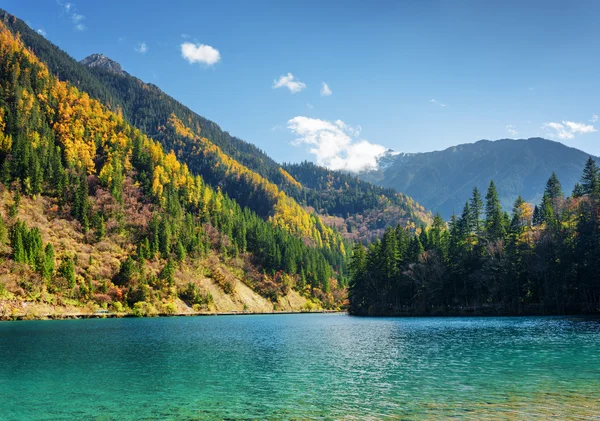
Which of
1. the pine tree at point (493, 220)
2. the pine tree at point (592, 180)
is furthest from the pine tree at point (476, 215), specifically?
the pine tree at point (592, 180)

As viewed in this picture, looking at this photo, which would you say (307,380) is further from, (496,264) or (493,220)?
(493,220)

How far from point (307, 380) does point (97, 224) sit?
416ft

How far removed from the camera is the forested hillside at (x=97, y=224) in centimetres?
11012

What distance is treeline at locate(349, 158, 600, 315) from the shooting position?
9144cm

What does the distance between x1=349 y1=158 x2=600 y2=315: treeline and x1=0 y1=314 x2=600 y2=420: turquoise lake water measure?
47470mm

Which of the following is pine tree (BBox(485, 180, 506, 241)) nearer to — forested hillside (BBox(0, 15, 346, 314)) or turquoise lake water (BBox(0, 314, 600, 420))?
turquoise lake water (BBox(0, 314, 600, 420))

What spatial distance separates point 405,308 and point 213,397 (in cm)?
10613

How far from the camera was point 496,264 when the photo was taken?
4104 inches

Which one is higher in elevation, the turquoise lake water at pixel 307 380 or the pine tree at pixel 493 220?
the pine tree at pixel 493 220

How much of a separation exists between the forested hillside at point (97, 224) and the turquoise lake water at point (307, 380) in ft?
220

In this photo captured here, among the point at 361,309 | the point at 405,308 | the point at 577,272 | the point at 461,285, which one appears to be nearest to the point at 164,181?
the point at 361,309

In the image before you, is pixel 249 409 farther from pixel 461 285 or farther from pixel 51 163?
pixel 51 163

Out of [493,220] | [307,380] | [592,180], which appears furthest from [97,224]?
[592,180]

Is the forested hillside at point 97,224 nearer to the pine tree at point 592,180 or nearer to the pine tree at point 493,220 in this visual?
the pine tree at point 493,220
